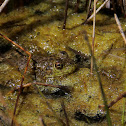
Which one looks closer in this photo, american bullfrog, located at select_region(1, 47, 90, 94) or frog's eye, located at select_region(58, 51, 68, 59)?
american bullfrog, located at select_region(1, 47, 90, 94)

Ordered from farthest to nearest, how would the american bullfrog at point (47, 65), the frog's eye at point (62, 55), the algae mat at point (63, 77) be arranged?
the frog's eye at point (62, 55) < the american bullfrog at point (47, 65) < the algae mat at point (63, 77)

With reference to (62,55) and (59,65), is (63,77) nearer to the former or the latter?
(59,65)

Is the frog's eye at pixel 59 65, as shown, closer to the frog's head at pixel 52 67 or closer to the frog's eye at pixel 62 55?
the frog's head at pixel 52 67

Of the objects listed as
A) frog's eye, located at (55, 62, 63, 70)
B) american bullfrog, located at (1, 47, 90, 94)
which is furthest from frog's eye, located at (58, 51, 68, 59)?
frog's eye, located at (55, 62, 63, 70)

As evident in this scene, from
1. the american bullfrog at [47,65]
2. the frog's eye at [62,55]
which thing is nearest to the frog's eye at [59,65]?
the american bullfrog at [47,65]

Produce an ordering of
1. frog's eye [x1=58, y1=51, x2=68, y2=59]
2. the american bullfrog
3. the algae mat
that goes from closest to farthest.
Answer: the algae mat
the american bullfrog
frog's eye [x1=58, y1=51, x2=68, y2=59]

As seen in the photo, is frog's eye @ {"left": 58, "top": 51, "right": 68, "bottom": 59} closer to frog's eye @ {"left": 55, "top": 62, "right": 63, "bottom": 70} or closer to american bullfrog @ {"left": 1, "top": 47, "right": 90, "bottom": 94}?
american bullfrog @ {"left": 1, "top": 47, "right": 90, "bottom": 94}

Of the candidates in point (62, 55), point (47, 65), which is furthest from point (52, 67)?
Result: point (62, 55)
